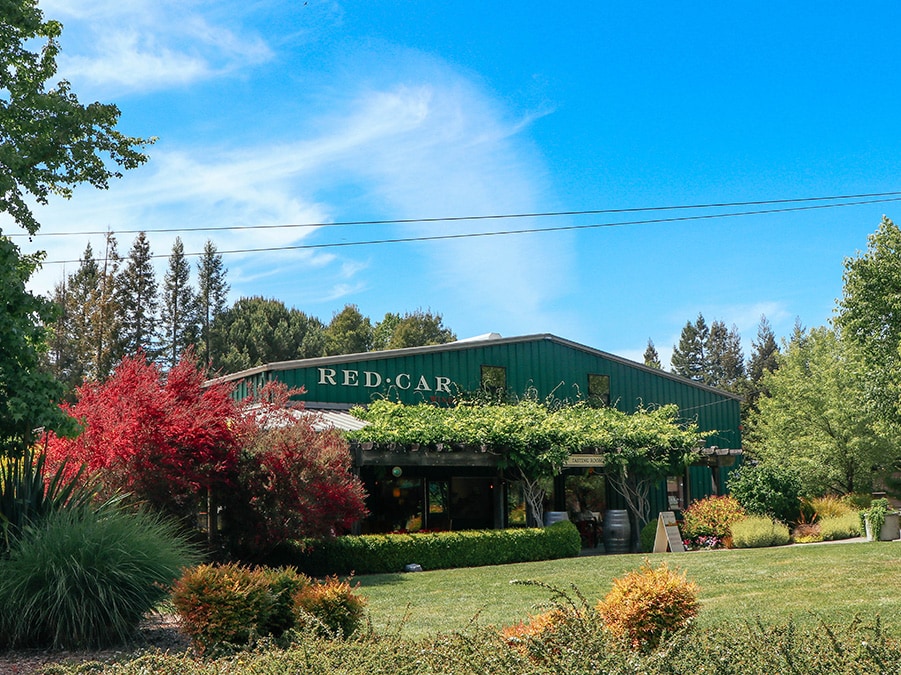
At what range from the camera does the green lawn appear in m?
8.75

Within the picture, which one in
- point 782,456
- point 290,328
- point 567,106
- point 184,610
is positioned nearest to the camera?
point 184,610

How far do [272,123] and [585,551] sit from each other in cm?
1291

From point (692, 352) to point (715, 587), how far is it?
7377 centimetres

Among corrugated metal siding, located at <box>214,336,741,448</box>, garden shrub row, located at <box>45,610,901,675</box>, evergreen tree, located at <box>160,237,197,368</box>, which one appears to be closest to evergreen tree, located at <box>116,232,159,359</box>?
evergreen tree, located at <box>160,237,197,368</box>

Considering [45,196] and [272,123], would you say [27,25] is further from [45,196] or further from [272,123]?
[272,123]

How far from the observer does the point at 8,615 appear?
24.7 feet

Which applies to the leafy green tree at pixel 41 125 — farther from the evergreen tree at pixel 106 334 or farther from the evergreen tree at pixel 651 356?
the evergreen tree at pixel 651 356

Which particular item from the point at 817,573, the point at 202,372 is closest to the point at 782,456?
the point at 817,573

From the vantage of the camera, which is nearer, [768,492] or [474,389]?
[768,492]

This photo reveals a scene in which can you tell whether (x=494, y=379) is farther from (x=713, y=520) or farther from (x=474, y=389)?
(x=713, y=520)

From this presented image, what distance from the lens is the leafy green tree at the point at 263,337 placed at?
48656 millimetres

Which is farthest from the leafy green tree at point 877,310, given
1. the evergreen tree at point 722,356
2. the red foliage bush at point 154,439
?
the evergreen tree at point 722,356

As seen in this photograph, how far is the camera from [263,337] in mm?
48906

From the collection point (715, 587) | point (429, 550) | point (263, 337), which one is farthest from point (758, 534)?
point (263, 337)
